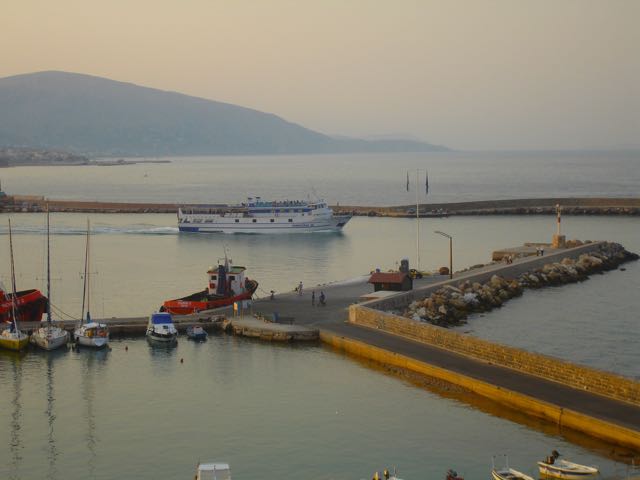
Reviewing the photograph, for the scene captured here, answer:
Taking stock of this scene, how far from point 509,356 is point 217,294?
14.7 metres

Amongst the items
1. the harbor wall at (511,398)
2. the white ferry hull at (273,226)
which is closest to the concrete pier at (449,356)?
the harbor wall at (511,398)

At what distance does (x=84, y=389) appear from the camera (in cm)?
2623

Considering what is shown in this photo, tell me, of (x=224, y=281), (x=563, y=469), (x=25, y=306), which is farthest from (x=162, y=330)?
(x=563, y=469)

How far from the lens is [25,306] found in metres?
35.0

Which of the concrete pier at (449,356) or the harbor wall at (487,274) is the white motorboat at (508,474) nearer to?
the concrete pier at (449,356)

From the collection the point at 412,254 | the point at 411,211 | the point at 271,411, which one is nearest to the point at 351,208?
the point at 411,211

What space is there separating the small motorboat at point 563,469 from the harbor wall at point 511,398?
1.39 meters

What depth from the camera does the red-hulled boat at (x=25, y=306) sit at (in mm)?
34031

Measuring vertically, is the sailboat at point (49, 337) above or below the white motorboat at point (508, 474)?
above

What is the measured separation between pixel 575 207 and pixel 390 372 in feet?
215

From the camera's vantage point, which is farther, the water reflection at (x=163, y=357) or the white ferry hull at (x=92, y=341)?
the white ferry hull at (x=92, y=341)

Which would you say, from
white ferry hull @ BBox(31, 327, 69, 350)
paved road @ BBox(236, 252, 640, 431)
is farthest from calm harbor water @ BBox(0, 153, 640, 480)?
paved road @ BBox(236, 252, 640, 431)

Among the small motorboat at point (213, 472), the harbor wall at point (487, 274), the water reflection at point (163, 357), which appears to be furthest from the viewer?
the harbor wall at point (487, 274)

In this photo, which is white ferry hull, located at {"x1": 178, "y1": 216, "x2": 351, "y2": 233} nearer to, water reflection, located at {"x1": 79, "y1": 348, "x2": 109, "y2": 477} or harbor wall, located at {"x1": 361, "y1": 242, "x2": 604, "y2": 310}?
harbor wall, located at {"x1": 361, "y1": 242, "x2": 604, "y2": 310}
